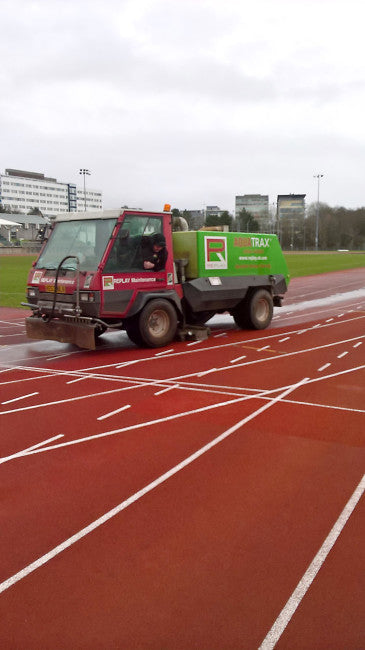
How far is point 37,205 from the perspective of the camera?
17525cm

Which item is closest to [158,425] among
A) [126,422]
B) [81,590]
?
[126,422]

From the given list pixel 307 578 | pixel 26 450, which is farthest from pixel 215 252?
pixel 307 578

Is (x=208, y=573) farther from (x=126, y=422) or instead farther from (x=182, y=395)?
(x=182, y=395)

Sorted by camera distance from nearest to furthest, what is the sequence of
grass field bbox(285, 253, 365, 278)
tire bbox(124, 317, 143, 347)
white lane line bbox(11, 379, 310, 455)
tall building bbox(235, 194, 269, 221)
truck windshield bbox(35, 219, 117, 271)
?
white lane line bbox(11, 379, 310, 455) < truck windshield bbox(35, 219, 117, 271) < tire bbox(124, 317, 143, 347) < grass field bbox(285, 253, 365, 278) < tall building bbox(235, 194, 269, 221)

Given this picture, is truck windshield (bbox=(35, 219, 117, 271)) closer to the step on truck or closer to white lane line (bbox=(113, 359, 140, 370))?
the step on truck

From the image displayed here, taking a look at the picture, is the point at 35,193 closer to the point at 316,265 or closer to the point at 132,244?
the point at 316,265

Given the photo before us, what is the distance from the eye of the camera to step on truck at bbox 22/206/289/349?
10.5 metres

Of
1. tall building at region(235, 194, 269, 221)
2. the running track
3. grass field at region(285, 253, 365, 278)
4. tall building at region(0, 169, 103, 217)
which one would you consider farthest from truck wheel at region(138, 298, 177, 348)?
tall building at region(0, 169, 103, 217)

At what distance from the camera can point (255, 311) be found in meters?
14.1

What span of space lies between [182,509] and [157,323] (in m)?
7.23

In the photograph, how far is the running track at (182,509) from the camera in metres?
3.27

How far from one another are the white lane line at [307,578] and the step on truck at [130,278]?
21.1 ft

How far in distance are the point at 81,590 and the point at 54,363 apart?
700 centimetres

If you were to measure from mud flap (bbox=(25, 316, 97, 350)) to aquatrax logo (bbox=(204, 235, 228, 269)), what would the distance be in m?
3.41
